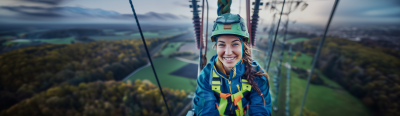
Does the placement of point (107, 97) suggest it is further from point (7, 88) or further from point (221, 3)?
point (221, 3)

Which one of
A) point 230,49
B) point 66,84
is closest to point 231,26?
point 230,49

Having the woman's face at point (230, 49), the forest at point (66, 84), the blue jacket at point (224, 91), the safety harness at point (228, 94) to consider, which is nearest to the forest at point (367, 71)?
the blue jacket at point (224, 91)

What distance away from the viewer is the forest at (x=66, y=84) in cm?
1895

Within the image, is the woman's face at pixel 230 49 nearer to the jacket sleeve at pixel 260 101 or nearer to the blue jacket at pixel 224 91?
the blue jacket at pixel 224 91

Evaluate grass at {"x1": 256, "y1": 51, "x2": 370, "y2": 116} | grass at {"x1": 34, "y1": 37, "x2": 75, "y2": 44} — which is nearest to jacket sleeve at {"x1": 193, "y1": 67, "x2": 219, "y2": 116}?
grass at {"x1": 256, "y1": 51, "x2": 370, "y2": 116}

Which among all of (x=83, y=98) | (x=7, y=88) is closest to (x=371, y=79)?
(x=83, y=98)

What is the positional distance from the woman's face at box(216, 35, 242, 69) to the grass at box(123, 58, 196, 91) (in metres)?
25.7

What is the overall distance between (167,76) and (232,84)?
1199 inches

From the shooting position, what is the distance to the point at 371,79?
19266mm

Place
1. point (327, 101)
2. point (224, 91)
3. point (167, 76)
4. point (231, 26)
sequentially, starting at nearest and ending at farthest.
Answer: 1. point (231, 26)
2. point (224, 91)
3. point (327, 101)
4. point (167, 76)

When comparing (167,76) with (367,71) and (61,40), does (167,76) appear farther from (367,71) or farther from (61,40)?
(367,71)

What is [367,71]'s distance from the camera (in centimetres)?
2036

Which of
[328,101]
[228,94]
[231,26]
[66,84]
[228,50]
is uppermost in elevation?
[231,26]

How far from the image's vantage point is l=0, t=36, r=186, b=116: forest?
Result: 18953 mm
